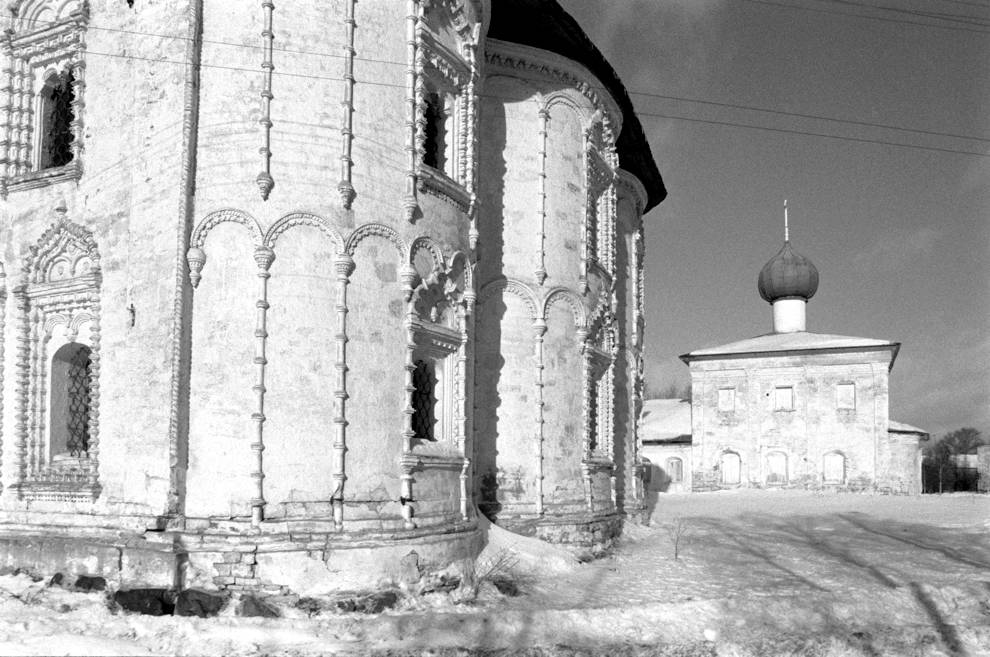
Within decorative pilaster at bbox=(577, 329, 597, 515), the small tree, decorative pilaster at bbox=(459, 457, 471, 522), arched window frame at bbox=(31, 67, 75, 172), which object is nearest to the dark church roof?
decorative pilaster at bbox=(577, 329, 597, 515)

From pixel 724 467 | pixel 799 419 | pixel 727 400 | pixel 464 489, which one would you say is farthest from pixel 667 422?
pixel 464 489

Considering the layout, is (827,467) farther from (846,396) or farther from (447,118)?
(447,118)

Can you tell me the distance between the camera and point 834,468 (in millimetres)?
33031

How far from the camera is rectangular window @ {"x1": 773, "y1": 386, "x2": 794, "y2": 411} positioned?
1340 inches

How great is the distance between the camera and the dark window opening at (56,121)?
11758 millimetres

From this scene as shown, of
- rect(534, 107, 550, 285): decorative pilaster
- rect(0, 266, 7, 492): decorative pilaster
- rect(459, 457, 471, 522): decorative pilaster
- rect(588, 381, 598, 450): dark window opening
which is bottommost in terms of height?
rect(459, 457, 471, 522): decorative pilaster

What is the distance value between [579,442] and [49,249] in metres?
8.79

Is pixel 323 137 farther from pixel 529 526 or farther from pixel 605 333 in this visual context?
pixel 605 333

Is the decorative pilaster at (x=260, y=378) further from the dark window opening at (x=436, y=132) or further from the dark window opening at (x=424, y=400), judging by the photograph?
the dark window opening at (x=436, y=132)

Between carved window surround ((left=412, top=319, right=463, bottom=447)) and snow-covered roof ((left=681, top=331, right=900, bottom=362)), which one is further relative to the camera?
snow-covered roof ((left=681, top=331, right=900, bottom=362))

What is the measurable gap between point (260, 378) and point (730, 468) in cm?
2816

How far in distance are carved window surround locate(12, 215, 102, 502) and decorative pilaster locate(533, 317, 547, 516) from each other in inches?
264

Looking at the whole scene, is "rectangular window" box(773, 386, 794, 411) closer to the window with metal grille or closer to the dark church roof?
the dark church roof

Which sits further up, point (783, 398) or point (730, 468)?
point (783, 398)
